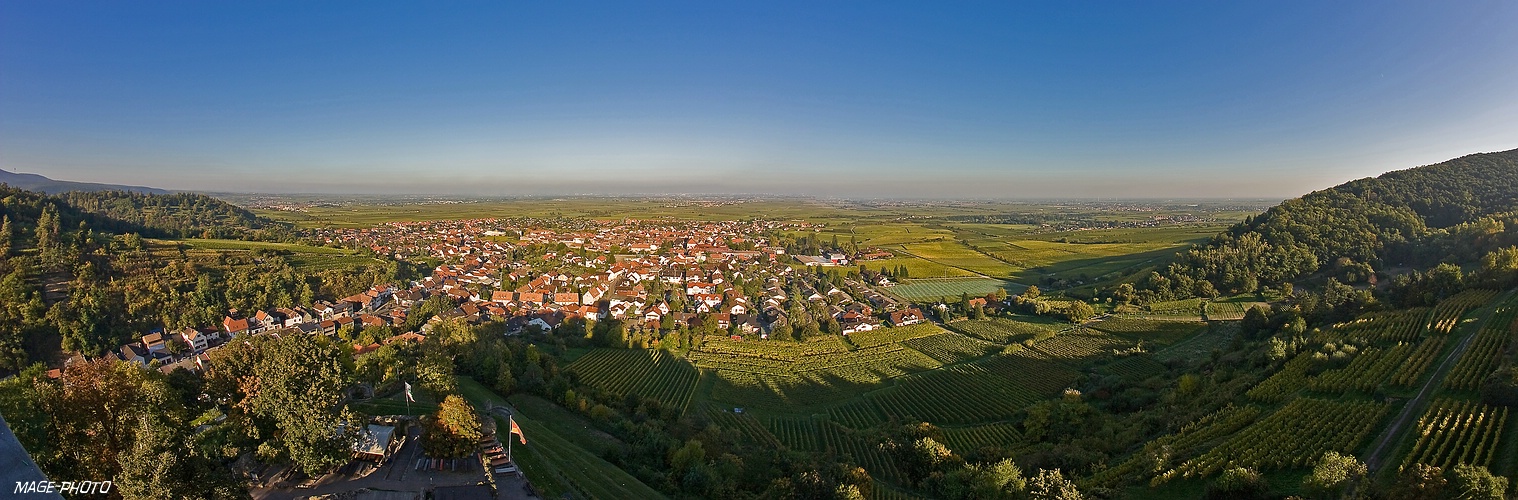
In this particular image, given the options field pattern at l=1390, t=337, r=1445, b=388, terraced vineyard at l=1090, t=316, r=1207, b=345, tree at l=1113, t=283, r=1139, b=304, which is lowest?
terraced vineyard at l=1090, t=316, r=1207, b=345

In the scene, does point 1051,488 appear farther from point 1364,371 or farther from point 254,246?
point 254,246

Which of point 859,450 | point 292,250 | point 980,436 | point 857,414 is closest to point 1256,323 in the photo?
point 980,436

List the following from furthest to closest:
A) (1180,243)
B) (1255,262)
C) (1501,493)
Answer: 1. (1180,243)
2. (1255,262)
3. (1501,493)

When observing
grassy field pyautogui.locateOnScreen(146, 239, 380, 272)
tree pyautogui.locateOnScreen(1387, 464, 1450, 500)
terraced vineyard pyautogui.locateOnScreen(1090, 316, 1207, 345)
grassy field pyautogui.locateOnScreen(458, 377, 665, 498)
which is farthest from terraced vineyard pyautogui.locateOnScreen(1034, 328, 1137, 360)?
grassy field pyautogui.locateOnScreen(146, 239, 380, 272)

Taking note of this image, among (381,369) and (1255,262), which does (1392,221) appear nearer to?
(1255,262)

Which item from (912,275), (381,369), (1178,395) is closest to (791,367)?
(1178,395)

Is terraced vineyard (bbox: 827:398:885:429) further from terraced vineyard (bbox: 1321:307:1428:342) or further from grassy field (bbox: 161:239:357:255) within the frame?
grassy field (bbox: 161:239:357:255)
